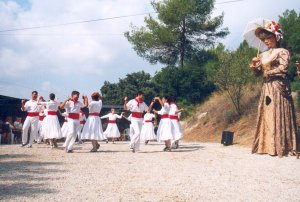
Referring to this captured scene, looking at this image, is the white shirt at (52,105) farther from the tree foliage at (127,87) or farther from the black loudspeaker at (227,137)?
the tree foliage at (127,87)

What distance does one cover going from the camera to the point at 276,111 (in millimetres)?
11727

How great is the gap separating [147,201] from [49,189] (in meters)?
1.79

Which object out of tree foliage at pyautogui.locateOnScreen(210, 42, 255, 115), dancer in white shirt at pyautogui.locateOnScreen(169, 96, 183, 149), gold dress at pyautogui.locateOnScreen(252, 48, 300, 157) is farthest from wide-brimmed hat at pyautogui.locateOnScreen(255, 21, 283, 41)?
tree foliage at pyautogui.locateOnScreen(210, 42, 255, 115)

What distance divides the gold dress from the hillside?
7177 mm

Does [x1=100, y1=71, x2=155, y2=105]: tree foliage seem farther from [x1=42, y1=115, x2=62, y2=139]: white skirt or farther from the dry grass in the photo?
[x1=42, y1=115, x2=62, y2=139]: white skirt

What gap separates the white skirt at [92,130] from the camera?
13.7m

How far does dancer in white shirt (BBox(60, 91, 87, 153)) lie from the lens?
43.8 feet

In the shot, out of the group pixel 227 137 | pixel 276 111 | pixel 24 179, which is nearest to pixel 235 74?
pixel 227 137

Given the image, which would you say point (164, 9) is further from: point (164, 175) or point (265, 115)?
point (164, 175)

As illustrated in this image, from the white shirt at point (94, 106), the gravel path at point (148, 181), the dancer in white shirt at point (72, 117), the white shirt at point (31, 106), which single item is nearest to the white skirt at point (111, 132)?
the white shirt at point (31, 106)

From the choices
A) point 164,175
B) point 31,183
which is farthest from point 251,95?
point 31,183

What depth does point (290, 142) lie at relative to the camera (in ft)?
37.9

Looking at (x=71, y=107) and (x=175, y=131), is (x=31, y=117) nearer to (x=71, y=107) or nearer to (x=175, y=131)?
(x=71, y=107)

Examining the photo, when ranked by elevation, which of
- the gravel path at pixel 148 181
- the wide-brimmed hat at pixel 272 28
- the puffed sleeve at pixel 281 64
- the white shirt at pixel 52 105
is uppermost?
the wide-brimmed hat at pixel 272 28
